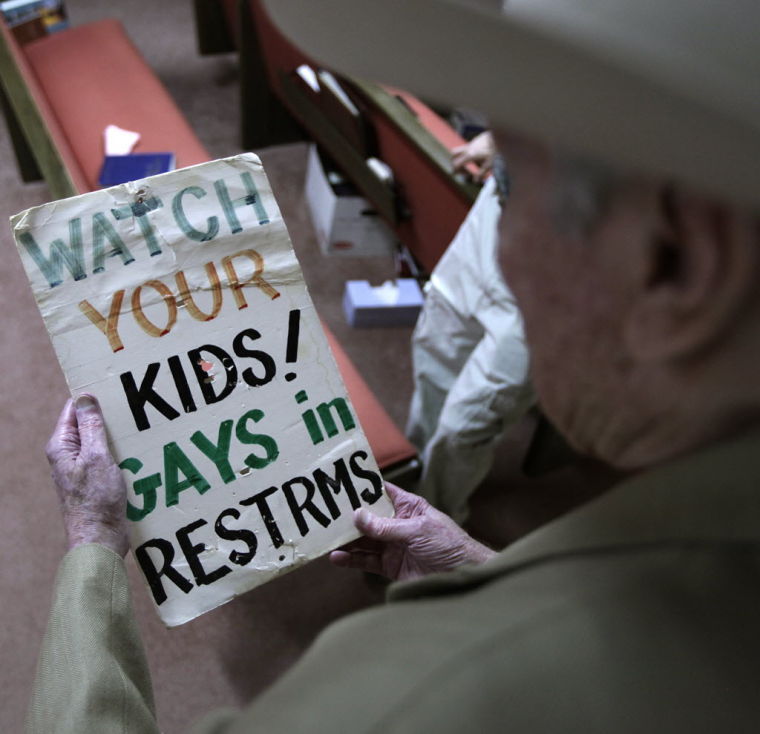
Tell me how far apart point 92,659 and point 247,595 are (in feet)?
3.58

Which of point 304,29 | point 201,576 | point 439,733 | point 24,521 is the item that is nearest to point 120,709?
point 201,576

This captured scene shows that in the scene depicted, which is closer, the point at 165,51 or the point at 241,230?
the point at 241,230

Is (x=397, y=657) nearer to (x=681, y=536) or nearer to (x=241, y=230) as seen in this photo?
(x=681, y=536)

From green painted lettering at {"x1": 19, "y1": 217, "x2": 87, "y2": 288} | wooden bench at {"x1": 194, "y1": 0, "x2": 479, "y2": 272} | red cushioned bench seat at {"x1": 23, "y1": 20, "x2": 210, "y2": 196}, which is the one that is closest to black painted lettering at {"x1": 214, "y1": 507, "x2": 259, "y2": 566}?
green painted lettering at {"x1": 19, "y1": 217, "x2": 87, "y2": 288}

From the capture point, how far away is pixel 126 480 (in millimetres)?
1040

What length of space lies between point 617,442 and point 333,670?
0.98 ft

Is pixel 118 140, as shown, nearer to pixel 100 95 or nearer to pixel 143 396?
pixel 100 95

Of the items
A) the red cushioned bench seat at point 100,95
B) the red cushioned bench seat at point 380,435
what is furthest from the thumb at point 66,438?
the red cushioned bench seat at point 100,95

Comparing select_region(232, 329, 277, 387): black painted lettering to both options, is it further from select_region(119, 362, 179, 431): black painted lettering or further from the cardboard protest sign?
select_region(119, 362, 179, 431): black painted lettering

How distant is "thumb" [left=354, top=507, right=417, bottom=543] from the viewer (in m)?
1.13

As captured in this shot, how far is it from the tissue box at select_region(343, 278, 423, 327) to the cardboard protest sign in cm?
138

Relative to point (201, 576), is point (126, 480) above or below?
above

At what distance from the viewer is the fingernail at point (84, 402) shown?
40.0 inches

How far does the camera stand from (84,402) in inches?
40.0
